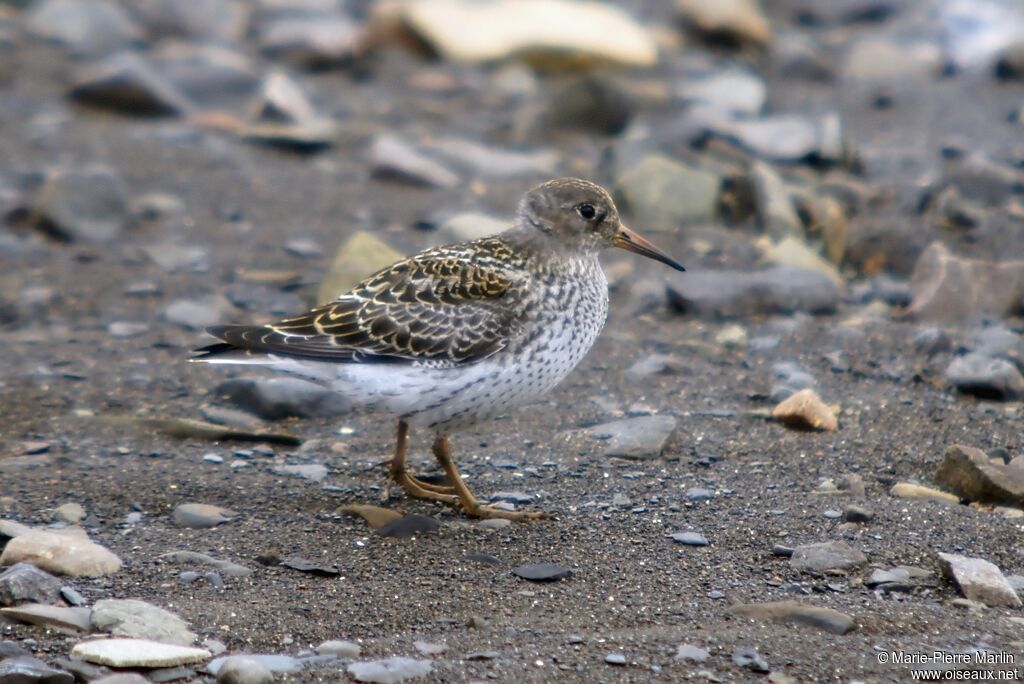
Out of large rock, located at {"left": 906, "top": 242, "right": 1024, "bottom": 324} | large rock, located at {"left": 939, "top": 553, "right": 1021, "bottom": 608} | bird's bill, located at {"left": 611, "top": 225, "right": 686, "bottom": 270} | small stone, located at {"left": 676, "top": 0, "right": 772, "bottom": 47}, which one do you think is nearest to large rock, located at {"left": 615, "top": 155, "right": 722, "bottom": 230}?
large rock, located at {"left": 906, "top": 242, "right": 1024, "bottom": 324}

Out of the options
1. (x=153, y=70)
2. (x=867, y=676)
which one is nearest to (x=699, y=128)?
(x=153, y=70)

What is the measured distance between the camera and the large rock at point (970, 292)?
9.28 meters

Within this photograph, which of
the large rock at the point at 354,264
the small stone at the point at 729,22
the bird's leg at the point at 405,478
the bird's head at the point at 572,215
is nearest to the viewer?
the bird's leg at the point at 405,478

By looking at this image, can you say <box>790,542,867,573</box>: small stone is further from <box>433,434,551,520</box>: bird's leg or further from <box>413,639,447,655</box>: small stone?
<box>413,639,447,655</box>: small stone

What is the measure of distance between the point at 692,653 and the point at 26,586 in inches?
103

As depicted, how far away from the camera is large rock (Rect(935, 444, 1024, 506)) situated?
6.56 m

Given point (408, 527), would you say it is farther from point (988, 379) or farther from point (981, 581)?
point (988, 379)

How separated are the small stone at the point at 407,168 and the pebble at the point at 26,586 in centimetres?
702

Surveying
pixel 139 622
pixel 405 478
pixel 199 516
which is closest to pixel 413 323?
pixel 405 478

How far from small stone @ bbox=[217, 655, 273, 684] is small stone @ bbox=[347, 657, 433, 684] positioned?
32 centimetres

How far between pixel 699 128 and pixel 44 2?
8324mm

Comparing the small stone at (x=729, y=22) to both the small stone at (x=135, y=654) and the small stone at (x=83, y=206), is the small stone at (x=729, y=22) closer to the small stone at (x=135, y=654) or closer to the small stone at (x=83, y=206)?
the small stone at (x=83, y=206)

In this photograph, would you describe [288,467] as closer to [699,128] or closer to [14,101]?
[699,128]

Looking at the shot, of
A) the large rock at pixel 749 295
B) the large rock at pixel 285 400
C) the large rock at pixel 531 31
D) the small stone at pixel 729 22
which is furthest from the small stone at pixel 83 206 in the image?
the small stone at pixel 729 22
